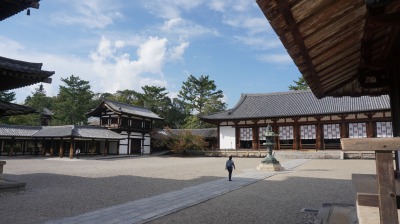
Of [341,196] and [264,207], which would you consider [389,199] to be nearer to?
[264,207]

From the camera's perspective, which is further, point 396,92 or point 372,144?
point 396,92

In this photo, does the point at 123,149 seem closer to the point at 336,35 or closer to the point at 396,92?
the point at 396,92

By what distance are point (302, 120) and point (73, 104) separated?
3157 cm

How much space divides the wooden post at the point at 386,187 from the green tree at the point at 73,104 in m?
43.4

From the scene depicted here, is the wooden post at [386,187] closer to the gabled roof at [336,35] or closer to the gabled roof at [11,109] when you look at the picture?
the gabled roof at [336,35]

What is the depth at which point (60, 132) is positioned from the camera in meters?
28.0

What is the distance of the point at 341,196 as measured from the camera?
8.18m

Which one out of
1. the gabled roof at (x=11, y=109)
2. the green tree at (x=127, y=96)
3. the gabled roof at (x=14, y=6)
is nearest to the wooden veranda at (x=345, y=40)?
the gabled roof at (x=14, y=6)

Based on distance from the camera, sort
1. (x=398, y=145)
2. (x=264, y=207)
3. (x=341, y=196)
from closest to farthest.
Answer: (x=398, y=145) → (x=264, y=207) → (x=341, y=196)

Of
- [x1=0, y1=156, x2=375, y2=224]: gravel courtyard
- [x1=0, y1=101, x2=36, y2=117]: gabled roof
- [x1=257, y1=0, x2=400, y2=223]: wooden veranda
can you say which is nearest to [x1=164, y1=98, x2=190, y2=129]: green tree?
[x1=0, y1=156, x2=375, y2=224]: gravel courtyard

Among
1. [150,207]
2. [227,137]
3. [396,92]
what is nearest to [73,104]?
[227,137]

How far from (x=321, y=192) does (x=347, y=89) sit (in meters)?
4.30

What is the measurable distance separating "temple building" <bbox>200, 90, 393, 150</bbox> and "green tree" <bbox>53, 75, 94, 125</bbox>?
823 inches

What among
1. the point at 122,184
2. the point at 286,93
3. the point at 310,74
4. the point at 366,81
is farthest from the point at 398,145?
the point at 286,93
